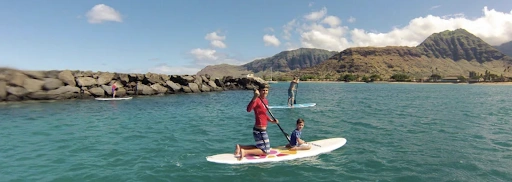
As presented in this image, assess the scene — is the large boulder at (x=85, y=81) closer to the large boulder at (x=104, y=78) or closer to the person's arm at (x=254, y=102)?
the large boulder at (x=104, y=78)

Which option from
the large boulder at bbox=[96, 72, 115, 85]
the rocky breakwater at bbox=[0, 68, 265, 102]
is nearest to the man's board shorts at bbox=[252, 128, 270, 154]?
the rocky breakwater at bbox=[0, 68, 265, 102]

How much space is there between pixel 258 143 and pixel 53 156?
8.40 metres

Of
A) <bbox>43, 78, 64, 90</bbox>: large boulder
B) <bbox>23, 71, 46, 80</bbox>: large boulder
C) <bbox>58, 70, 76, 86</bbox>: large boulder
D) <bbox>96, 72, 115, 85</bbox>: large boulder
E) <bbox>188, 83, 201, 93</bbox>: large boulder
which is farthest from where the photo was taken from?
<bbox>188, 83, 201, 93</bbox>: large boulder

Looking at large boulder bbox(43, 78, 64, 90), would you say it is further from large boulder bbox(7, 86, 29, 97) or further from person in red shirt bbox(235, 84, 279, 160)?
person in red shirt bbox(235, 84, 279, 160)

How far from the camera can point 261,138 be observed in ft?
34.8

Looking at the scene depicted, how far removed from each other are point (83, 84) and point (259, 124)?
131ft

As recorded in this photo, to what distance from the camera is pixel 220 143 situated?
14.3m

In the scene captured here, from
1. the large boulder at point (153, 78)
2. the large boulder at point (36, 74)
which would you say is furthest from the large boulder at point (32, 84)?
the large boulder at point (153, 78)

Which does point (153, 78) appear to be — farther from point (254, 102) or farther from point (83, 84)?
point (254, 102)

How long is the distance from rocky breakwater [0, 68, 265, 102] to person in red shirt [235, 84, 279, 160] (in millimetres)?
36110

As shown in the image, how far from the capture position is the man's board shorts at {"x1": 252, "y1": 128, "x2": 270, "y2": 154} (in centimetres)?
1041

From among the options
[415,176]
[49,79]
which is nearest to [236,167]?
[415,176]

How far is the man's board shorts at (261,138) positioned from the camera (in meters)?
10.4

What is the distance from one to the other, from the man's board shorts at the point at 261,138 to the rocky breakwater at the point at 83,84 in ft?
120
